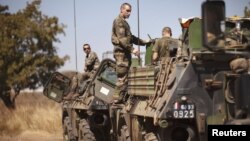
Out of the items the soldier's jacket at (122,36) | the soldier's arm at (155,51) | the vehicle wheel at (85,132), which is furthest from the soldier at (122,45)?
the vehicle wheel at (85,132)

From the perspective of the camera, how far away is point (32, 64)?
122 feet

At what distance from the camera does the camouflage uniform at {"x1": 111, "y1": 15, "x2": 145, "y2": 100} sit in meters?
12.5

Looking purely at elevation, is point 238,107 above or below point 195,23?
below

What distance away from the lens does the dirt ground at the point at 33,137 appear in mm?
22250

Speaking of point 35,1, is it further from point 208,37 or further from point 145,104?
point 208,37

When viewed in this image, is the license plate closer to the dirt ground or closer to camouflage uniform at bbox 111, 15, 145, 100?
camouflage uniform at bbox 111, 15, 145, 100

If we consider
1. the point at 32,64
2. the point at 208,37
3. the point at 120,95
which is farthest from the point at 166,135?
the point at 32,64

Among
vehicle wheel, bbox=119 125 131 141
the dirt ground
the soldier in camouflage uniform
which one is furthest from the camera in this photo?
the dirt ground

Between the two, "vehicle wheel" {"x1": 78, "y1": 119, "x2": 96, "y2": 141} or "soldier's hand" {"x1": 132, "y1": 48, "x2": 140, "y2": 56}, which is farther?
"vehicle wheel" {"x1": 78, "y1": 119, "x2": 96, "y2": 141}

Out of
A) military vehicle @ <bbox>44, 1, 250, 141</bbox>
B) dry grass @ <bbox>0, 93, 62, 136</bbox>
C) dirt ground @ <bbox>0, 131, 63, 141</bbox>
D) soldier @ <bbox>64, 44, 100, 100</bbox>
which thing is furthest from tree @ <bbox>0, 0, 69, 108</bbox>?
military vehicle @ <bbox>44, 1, 250, 141</bbox>

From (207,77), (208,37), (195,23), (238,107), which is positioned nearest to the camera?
(208,37)

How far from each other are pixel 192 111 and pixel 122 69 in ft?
15.6

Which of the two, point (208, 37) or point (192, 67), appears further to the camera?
point (192, 67)

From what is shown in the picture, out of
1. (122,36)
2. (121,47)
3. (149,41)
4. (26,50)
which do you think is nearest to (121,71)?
(121,47)
